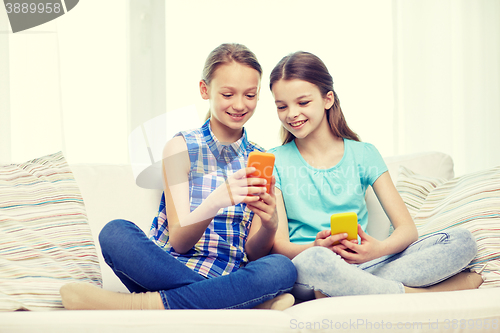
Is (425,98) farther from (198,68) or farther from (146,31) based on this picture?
(146,31)

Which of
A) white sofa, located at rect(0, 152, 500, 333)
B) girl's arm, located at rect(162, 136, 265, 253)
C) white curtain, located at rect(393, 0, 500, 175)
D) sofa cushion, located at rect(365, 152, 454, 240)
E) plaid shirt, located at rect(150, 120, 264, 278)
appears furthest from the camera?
white curtain, located at rect(393, 0, 500, 175)

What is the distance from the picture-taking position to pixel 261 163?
0.83 meters

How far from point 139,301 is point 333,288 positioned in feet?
1.24

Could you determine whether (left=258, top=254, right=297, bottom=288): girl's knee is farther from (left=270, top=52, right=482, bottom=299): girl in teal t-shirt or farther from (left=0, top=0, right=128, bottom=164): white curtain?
(left=0, top=0, right=128, bottom=164): white curtain

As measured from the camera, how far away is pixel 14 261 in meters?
0.84

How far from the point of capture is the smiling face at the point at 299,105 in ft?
3.64

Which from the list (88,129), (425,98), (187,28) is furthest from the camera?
(425,98)

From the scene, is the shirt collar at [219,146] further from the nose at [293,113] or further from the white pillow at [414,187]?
the white pillow at [414,187]

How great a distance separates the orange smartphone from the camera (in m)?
0.82

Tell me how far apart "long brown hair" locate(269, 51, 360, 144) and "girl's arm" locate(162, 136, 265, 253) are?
355 mm

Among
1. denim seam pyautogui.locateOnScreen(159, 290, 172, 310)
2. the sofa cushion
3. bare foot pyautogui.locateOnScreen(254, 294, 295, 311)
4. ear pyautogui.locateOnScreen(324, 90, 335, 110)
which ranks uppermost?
ear pyautogui.locateOnScreen(324, 90, 335, 110)

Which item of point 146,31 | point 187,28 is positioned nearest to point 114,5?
point 146,31

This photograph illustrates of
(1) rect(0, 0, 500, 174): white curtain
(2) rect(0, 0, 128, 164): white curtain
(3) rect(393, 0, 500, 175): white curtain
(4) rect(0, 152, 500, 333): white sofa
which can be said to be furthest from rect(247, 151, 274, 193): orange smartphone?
(3) rect(393, 0, 500, 175): white curtain

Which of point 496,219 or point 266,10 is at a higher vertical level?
point 266,10
